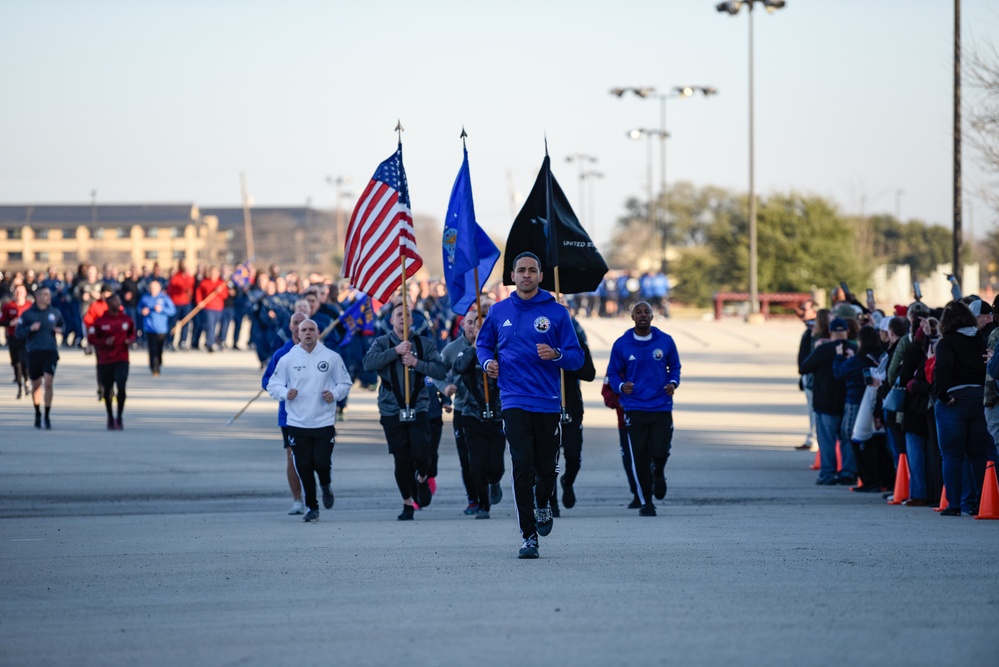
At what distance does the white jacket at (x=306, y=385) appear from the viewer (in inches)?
496

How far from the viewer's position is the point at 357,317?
22.8 meters

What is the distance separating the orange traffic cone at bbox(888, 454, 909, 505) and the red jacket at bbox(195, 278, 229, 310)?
82.0 feet

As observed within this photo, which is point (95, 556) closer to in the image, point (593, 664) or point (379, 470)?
point (593, 664)

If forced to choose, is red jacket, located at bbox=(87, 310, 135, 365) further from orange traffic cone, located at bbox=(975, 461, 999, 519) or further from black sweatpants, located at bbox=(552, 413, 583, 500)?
orange traffic cone, located at bbox=(975, 461, 999, 519)

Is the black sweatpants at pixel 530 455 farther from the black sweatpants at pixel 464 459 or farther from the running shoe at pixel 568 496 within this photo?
the running shoe at pixel 568 496

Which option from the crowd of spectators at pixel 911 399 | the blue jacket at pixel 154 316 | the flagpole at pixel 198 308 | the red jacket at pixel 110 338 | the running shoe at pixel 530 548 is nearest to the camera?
the running shoe at pixel 530 548

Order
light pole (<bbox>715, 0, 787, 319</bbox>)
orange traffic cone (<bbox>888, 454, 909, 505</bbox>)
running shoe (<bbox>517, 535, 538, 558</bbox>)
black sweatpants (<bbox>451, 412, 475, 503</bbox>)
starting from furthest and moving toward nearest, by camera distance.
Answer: light pole (<bbox>715, 0, 787, 319</bbox>), orange traffic cone (<bbox>888, 454, 909, 505</bbox>), black sweatpants (<bbox>451, 412, 475, 503</bbox>), running shoe (<bbox>517, 535, 538, 558</bbox>)

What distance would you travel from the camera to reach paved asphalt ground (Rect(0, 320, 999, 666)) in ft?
21.7

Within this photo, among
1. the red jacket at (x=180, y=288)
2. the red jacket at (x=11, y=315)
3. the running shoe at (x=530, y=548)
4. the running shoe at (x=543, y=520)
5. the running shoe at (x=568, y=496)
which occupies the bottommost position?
the running shoe at (x=568, y=496)

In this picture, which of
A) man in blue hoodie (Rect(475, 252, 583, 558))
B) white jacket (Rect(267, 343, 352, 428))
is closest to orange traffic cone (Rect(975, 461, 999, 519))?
man in blue hoodie (Rect(475, 252, 583, 558))

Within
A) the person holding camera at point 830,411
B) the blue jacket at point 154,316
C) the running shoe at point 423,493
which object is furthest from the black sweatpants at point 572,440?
the blue jacket at point 154,316

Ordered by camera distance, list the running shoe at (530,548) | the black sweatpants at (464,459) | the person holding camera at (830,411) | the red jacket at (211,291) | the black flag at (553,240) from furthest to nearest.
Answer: the red jacket at (211,291)
the person holding camera at (830,411)
the black sweatpants at (464,459)
the black flag at (553,240)
the running shoe at (530,548)

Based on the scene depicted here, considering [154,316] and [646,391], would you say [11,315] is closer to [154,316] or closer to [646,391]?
[154,316]

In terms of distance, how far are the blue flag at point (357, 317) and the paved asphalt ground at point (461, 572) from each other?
262cm
